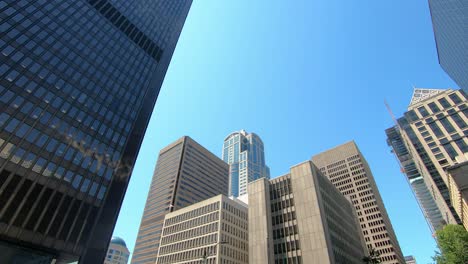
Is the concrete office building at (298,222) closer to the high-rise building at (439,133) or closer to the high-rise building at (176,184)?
the high-rise building at (439,133)

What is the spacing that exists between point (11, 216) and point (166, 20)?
267ft

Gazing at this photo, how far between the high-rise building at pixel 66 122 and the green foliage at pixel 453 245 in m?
70.2

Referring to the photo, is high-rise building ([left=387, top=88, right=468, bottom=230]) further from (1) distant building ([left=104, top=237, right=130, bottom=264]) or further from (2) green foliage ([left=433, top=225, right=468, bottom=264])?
(1) distant building ([left=104, top=237, right=130, bottom=264])

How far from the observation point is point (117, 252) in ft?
555

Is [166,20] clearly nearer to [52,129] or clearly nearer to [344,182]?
[52,129]

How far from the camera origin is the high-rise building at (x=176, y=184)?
129000 millimetres

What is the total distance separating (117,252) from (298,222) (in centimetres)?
A: 15765

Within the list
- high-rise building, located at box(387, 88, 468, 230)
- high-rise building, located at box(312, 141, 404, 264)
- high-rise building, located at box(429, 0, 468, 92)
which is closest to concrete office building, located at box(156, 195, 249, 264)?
high-rise building, located at box(312, 141, 404, 264)

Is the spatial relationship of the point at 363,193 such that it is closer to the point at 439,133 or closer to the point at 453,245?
the point at 439,133

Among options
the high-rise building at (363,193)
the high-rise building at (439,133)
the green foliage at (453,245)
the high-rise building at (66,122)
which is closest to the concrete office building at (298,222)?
the green foliage at (453,245)

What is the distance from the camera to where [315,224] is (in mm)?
58344

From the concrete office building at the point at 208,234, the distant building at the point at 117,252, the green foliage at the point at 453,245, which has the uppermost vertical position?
the distant building at the point at 117,252

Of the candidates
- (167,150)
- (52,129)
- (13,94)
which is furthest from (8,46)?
(167,150)

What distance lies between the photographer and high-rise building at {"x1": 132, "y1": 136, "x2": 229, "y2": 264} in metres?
129
